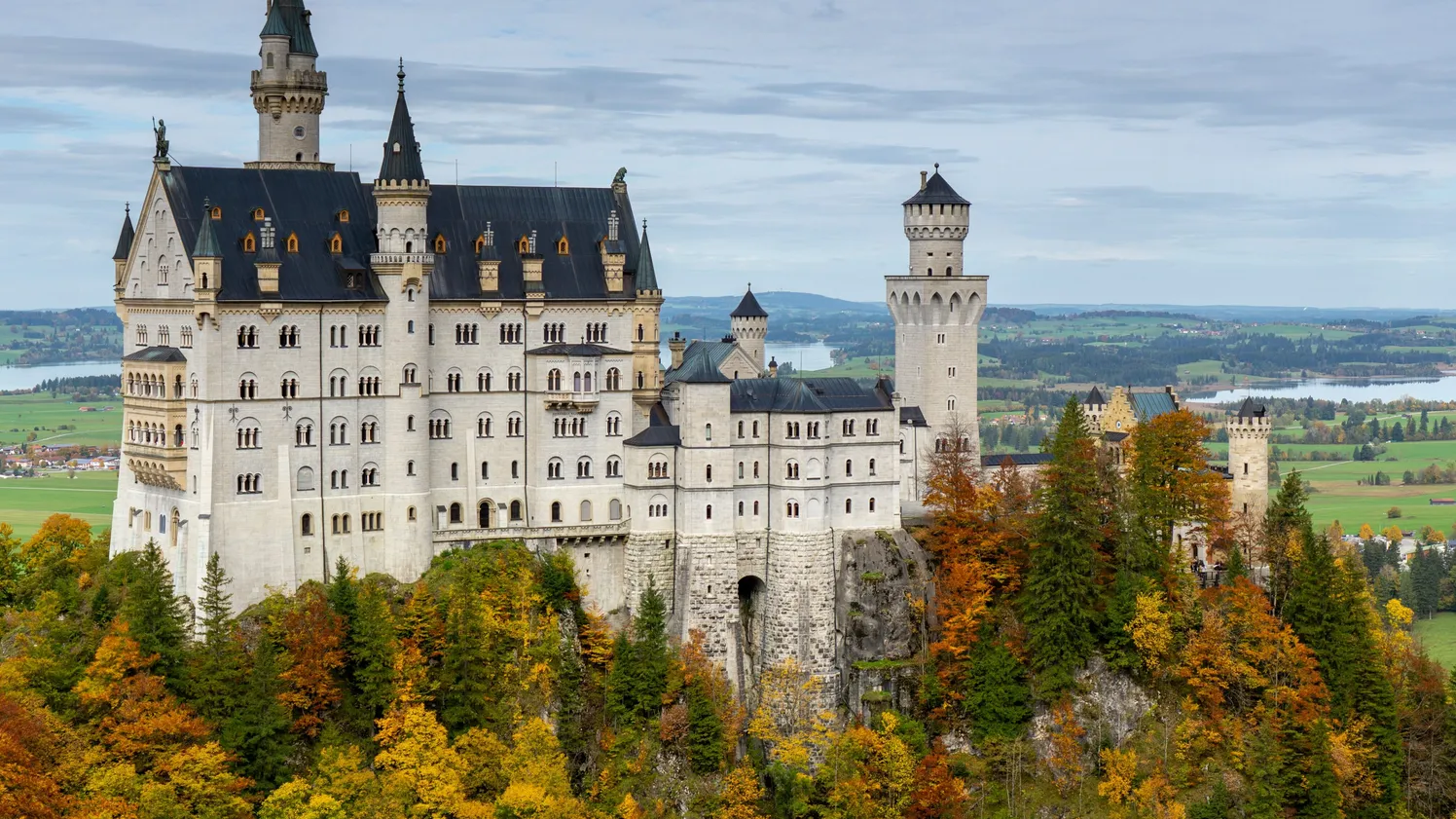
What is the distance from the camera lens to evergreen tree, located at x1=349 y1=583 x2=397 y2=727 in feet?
311

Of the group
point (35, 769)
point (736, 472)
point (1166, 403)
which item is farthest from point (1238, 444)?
point (35, 769)

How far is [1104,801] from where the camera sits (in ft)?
326

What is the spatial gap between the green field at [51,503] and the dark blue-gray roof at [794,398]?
74.3m

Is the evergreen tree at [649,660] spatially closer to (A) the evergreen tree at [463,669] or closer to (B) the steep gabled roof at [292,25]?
(A) the evergreen tree at [463,669]

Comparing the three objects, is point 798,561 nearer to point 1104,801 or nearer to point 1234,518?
point 1104,801

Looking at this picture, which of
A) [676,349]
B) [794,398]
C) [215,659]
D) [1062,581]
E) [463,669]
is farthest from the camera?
[676,349]

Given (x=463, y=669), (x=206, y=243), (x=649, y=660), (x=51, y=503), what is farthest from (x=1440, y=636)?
(x=51, y=503)

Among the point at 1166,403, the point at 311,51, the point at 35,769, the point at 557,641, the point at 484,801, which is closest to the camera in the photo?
the point at 35,769

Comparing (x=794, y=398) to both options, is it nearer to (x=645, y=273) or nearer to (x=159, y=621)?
(x=645, y=273)

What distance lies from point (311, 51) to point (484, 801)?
4133 cm

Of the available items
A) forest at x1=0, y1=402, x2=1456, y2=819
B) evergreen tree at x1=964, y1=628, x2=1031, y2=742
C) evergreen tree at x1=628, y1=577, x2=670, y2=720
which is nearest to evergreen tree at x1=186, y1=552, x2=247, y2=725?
forest at x1=0, y1=402, x2=1456, y2=819

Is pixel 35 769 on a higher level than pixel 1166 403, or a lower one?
lower

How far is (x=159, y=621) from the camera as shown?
92.6 m

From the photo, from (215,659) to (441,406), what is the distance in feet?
61.3
